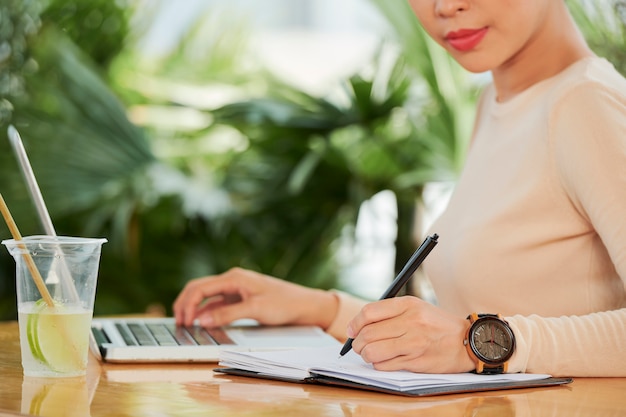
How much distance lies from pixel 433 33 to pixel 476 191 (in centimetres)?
26

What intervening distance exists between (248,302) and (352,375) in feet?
1.72

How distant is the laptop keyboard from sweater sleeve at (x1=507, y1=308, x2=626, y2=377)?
1.39 ft

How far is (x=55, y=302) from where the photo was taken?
46.3 inches

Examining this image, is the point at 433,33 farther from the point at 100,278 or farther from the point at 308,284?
the point at 100,278

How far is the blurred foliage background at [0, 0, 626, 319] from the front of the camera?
123 inches

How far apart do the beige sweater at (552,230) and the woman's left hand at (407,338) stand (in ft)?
0.30

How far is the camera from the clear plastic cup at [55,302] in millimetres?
1168

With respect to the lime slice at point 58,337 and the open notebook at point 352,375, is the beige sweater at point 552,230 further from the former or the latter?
the lime slice at point 58,337

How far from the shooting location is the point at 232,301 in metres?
1.67

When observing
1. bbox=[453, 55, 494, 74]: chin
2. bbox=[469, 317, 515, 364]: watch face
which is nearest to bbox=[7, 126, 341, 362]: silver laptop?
bbox=[469, 317, 515, 364]: watch face

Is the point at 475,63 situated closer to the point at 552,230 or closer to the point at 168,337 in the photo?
the point at 552,230

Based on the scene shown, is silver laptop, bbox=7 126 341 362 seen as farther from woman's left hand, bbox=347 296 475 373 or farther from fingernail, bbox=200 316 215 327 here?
woman's left hand, bbox=347 296 475 373

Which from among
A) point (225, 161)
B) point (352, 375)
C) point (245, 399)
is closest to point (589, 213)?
point (352, 375)

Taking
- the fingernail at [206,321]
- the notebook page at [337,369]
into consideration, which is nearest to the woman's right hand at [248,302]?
the fingernail at [206,321]
